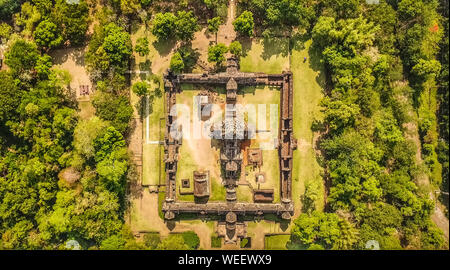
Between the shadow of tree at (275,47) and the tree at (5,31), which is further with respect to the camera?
the shadow of tree at (275,47)

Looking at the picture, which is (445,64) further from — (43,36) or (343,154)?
(43,36)

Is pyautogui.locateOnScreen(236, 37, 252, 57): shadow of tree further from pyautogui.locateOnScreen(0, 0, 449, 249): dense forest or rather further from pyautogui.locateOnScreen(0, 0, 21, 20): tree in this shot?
pyautogui.locateOnScreen(0, 0, 21, 20): tree

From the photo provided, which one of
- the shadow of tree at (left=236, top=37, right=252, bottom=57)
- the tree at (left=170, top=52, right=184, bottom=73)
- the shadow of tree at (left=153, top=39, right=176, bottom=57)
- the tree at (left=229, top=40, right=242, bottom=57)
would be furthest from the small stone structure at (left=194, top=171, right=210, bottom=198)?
the shadow of tree at (left=236, top=37, right=252, bottom=57)

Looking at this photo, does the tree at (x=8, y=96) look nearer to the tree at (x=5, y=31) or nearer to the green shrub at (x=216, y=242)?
the tree at (x=5, y=31)

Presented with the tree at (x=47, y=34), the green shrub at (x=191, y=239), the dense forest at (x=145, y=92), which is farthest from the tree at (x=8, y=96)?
the green shrub at (x=191, y=239)

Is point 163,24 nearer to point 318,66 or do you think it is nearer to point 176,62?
point 176,62

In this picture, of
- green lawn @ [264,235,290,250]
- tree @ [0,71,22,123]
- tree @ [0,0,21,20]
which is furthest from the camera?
green lawn @ [264,235,290,250]
